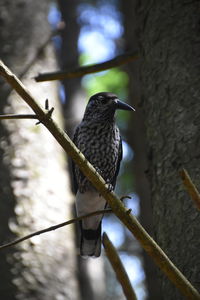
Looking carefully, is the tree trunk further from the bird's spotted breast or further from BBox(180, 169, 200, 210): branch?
BBox(180, 169, 200, 210): branch

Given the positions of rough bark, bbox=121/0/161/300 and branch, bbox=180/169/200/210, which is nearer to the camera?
branch, bbox=180/169/200/210

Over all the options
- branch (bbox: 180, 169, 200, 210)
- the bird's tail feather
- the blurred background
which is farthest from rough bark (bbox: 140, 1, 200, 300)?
the bird's tail feather

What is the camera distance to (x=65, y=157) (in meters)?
5.26

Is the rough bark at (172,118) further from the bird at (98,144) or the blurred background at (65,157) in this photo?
the bird at (98,144)

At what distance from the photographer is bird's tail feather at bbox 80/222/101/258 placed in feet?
14.7

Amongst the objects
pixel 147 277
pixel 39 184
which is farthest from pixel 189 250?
pixel 147 277

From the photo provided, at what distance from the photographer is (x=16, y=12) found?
5336 mm

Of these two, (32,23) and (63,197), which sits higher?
(32,23)

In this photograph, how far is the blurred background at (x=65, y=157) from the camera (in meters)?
3.13

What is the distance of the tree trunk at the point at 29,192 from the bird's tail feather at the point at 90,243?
176mm

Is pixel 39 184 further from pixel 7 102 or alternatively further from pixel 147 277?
pixel 147 277

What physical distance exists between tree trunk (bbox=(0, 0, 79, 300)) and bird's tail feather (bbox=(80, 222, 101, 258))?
0.58ft

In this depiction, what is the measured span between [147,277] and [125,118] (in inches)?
117

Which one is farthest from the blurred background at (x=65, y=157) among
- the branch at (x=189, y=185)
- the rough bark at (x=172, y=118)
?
the branch at (x=189, y=185)
